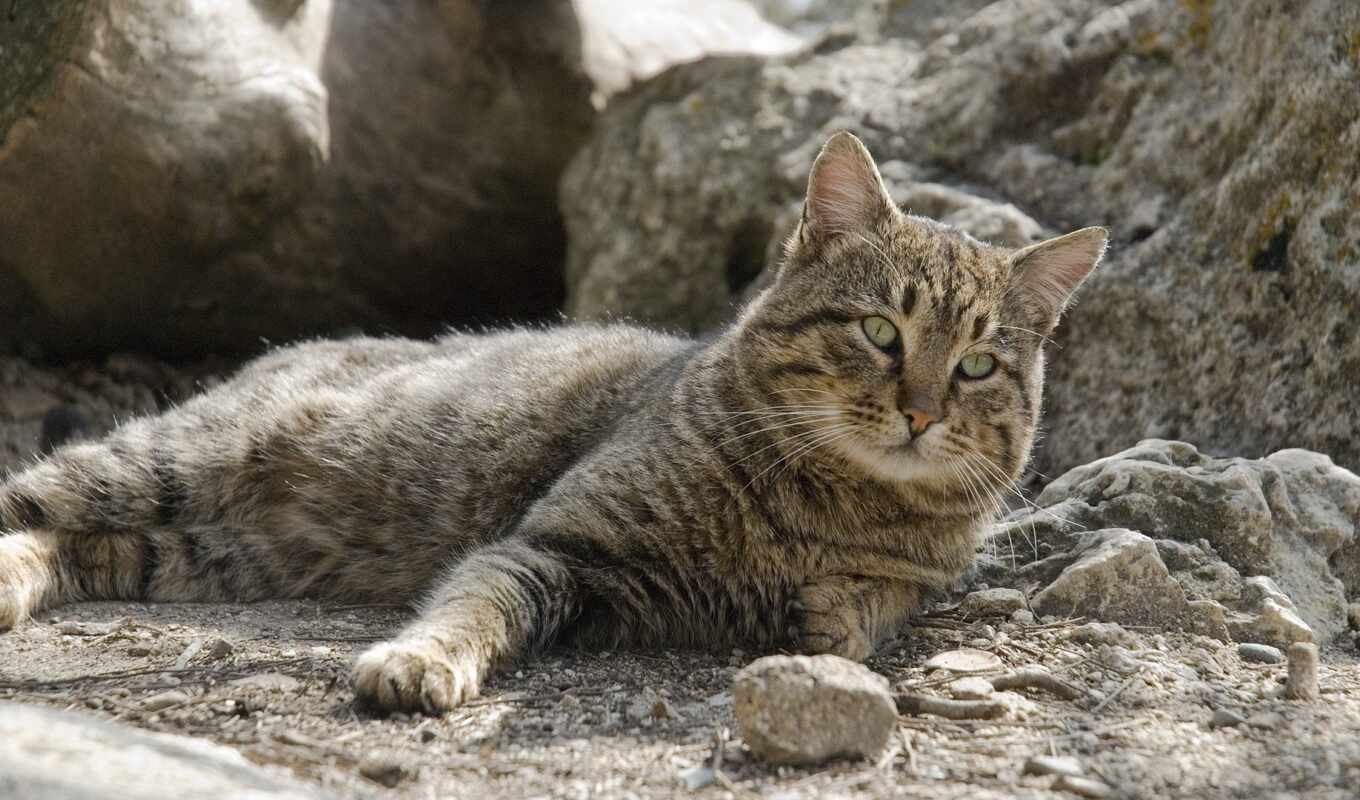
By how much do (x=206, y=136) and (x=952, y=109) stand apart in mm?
3753

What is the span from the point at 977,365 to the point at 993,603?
750 mm

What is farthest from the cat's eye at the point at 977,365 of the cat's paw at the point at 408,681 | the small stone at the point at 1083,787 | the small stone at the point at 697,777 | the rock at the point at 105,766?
the rock at the point at 105,766

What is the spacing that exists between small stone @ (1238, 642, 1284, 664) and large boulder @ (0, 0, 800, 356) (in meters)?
4.70

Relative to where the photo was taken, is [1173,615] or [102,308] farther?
[102,308]

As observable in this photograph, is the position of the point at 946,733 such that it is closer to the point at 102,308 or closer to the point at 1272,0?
the point at 1272,0

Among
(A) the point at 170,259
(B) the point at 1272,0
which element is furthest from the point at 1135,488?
(A) the point at 170,259

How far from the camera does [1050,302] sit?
3.88 meters

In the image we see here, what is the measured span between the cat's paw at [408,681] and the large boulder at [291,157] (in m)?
3.47

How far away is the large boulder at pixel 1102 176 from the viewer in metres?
4.22

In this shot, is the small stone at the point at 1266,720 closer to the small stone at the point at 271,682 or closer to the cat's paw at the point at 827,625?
the cat's paw at the point at 827,625

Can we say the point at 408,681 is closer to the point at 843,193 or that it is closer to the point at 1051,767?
the point at 1051,767

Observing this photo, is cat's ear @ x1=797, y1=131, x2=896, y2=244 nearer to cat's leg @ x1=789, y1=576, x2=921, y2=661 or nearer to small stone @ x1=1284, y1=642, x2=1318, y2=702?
cat's leg @ x1=789, y1=576, x2=921, y2=661

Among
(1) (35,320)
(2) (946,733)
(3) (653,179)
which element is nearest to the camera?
(2) (946,733)

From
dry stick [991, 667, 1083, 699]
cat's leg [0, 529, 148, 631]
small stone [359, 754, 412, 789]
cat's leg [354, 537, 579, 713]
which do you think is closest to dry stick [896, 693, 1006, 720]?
dry stick [991, 667, 1083, 699]
